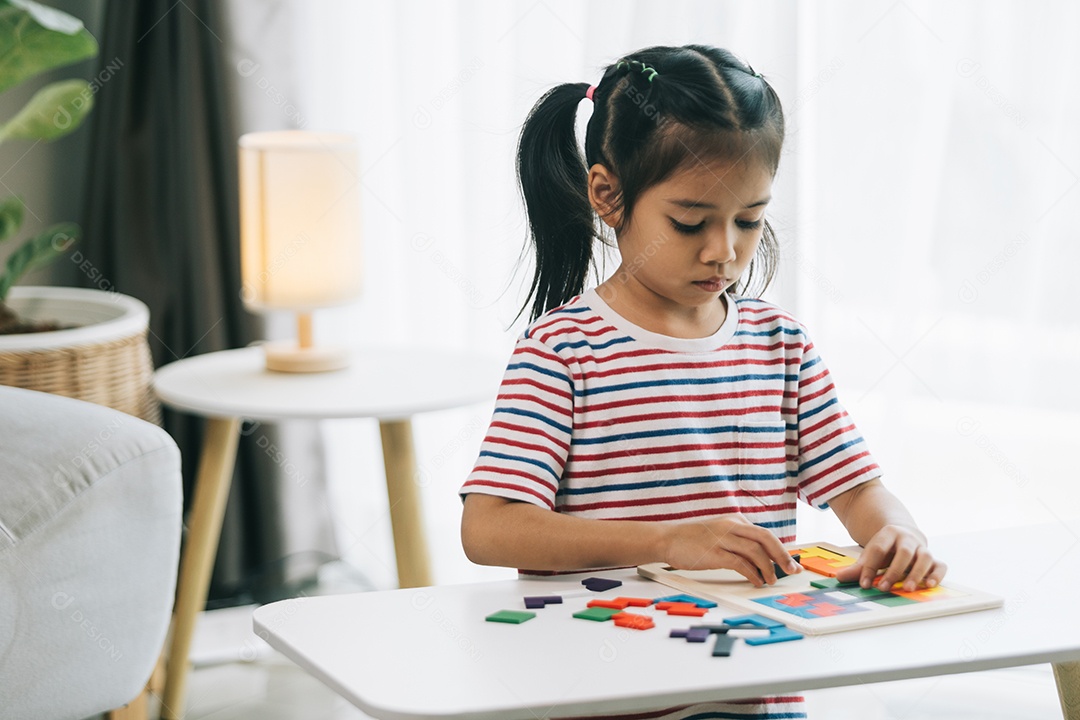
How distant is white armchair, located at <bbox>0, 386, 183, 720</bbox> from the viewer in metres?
1.29

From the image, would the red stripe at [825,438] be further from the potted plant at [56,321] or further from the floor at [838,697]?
the potted plant at [56,321]

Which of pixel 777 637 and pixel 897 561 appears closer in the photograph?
pixel 777 637

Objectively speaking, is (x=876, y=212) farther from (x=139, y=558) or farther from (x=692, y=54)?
(x=139, y=558)

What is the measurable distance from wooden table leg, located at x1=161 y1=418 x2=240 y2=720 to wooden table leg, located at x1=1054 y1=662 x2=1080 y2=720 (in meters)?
1.22

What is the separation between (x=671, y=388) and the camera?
103 cm

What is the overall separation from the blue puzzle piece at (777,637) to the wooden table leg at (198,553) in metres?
1.23

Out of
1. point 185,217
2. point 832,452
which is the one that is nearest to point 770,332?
point 832,452

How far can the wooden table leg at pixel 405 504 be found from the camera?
1.71 meters

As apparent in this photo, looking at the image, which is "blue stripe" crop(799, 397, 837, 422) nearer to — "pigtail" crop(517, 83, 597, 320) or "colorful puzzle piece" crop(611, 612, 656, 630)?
"pigtail" crop(517, 83, 597, 320)

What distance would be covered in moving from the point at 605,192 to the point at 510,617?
41cm

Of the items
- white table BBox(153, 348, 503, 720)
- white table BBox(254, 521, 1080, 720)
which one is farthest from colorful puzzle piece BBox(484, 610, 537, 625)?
white table BBox(153, 348, 503, 720)

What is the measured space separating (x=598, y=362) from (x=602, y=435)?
61 millimetres

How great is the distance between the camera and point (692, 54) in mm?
1031

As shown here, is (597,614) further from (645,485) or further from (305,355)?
(305,355)
